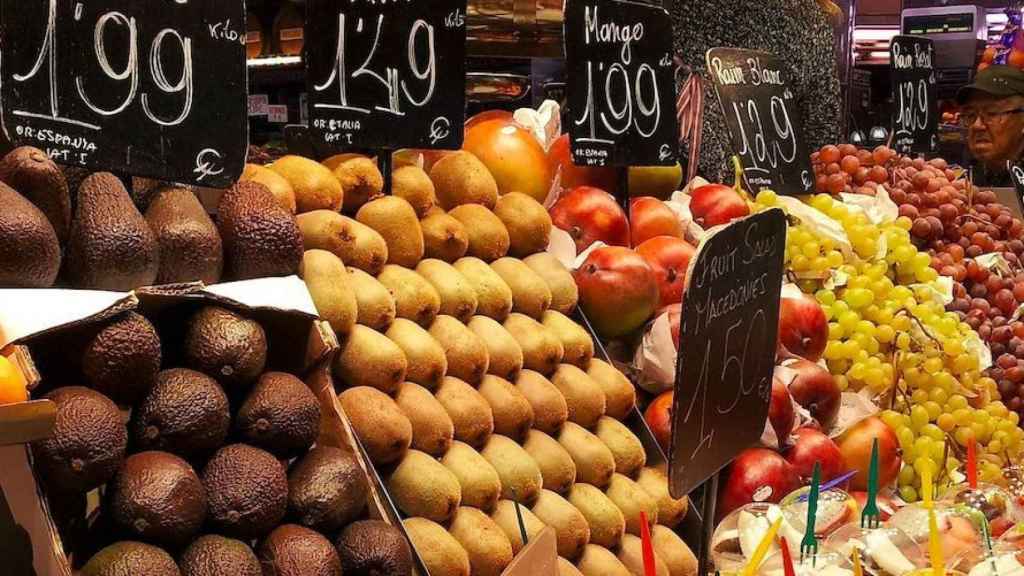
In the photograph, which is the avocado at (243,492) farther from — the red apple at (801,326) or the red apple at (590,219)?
the red apple at (801,326)

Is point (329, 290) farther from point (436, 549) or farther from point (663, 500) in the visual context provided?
point (663, 500)

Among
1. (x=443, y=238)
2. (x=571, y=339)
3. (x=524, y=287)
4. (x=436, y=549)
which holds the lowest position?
(x=436, y=549)

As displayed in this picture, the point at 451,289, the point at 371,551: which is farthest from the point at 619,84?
the point at 371,551

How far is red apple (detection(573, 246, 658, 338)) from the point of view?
245cm

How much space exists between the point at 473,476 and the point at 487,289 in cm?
41

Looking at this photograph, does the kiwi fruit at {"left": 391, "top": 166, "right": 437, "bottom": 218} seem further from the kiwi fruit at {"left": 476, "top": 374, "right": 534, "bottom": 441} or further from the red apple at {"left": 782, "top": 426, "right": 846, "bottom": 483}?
the red apple at {"left": 782, "top": 426, "right": 846, "bottom": 483}

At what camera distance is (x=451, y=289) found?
6.90 feet

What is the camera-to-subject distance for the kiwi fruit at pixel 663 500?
227 centimetres

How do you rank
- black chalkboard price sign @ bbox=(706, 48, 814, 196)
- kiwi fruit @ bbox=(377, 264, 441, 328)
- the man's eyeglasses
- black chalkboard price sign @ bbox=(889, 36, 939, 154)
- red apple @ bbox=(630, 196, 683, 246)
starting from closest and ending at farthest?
kiwi fruit @ bbox=(377, 264, 441, 328) < red apple @ bbox=(630, 196, 683, 246) < black chalkboard price sign @ bbox=(706, 48, 814, 196) < black chalkboard price sign @ bbox=(889, 36, 939, 154) < the man's eyeglasses

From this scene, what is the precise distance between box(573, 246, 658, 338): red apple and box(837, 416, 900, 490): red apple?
58 cm

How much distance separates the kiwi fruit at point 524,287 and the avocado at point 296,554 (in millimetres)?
845

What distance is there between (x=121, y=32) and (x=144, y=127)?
0.13 metres

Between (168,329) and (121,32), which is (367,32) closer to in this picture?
(121,32)

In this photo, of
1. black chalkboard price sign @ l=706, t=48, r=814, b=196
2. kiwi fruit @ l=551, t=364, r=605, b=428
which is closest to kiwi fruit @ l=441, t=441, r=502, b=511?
kiwi fruit @ l=551, t=364, r=605, b=428
